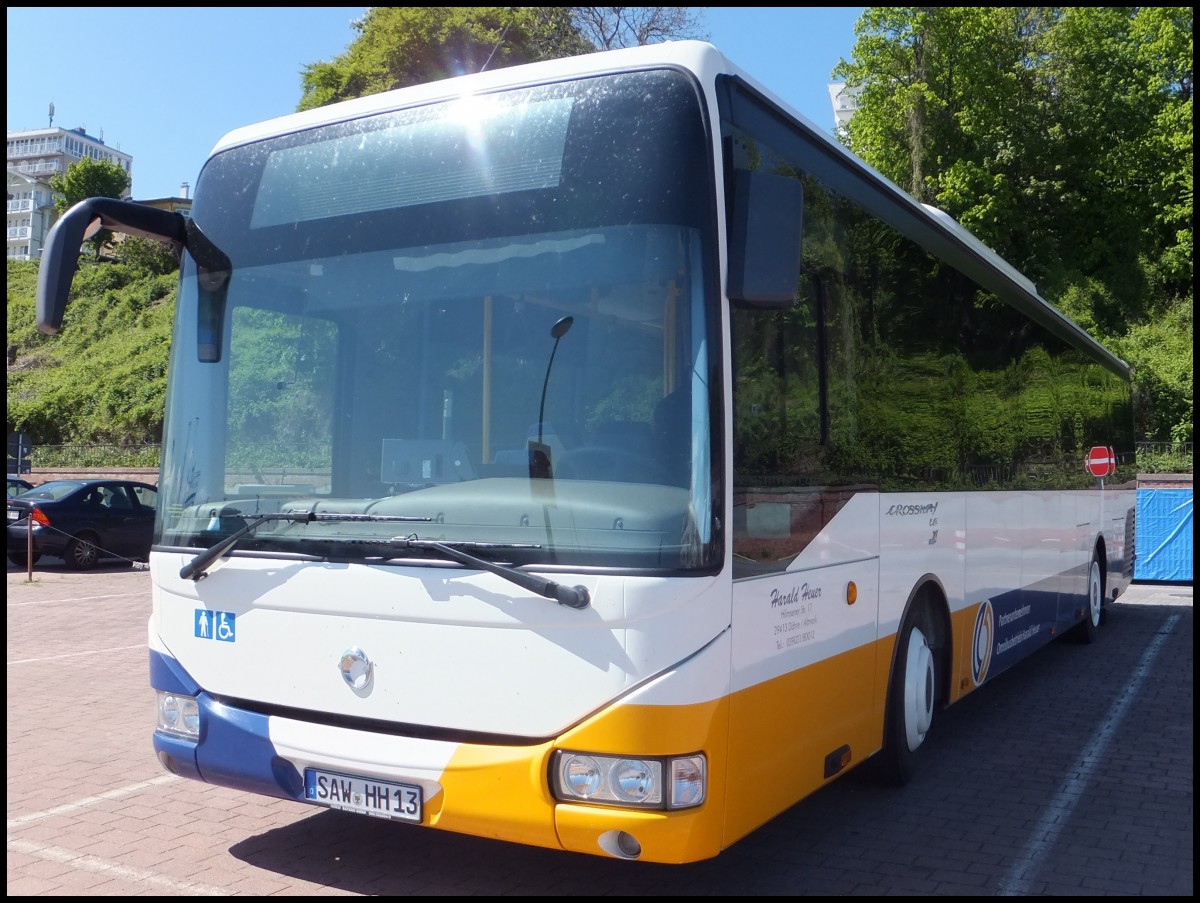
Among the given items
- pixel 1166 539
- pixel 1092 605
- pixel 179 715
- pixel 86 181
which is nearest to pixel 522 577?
pixel 179 715

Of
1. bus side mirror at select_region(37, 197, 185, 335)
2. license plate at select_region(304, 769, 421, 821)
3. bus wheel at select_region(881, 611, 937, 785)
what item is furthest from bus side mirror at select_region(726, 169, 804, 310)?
Answer: bus wheel at select_region(881, 611, 937, 785)

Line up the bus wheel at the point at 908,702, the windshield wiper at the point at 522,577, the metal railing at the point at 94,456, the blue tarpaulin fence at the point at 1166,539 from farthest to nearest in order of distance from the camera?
1. the metal railing at the point at 94,456
2. the blue tarpaulin fence at the point at 1166,539
3. the bus wheel at the point at 908,702
4. the windshield wiper at the point at 522,577

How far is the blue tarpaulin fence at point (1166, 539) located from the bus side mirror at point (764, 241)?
1805 cm

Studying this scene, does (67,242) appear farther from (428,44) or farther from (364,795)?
(428,44)

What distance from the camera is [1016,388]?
861 cm

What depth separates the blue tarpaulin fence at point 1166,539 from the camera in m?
19.9

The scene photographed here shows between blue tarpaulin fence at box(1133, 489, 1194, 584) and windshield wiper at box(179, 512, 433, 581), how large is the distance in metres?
18.6

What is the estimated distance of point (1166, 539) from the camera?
20.0 m

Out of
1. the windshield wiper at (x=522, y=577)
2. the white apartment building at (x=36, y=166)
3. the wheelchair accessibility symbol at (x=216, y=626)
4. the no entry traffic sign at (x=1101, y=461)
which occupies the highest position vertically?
the white apartment building at (x=36, y=166)

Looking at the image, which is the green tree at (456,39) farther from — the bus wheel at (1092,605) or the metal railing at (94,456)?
the bus wheel at (1092,605)

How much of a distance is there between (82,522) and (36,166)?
15383 cm

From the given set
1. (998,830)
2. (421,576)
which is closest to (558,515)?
(421,576)

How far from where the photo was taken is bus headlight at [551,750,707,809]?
3906mm

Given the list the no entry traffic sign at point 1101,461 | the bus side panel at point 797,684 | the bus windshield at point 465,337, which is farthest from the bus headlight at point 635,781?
the no entry traffic sign at point 1101,461
